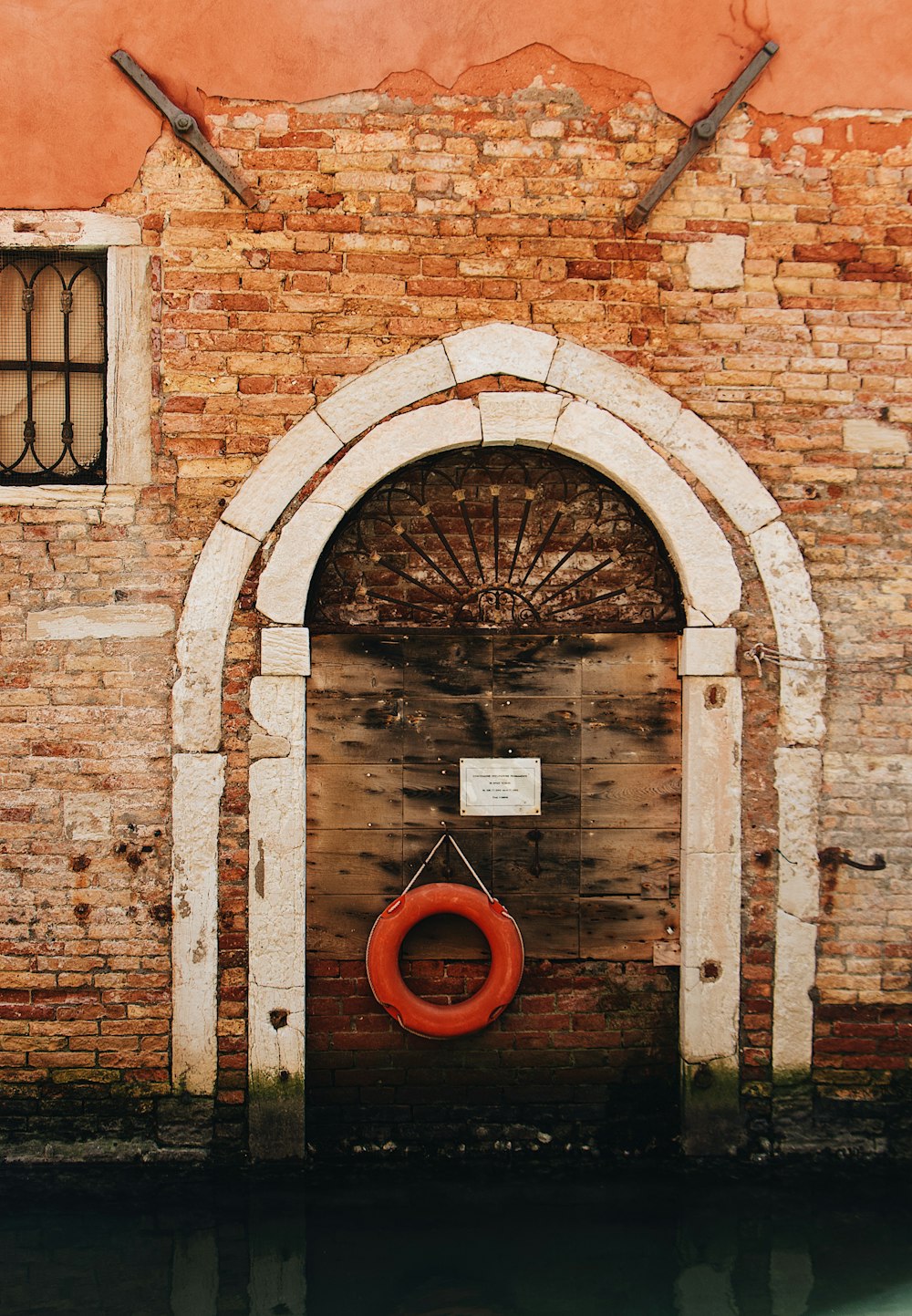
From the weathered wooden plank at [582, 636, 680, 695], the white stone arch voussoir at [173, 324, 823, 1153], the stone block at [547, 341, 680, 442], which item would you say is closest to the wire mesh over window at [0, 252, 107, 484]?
the white stone arch voussoir at [173, 324, 823, 1153]

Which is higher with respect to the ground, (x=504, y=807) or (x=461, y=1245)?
(x=504, y=807)

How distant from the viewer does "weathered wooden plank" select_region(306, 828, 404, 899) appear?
12.6 ft

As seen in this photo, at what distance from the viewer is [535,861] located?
12.7 ft

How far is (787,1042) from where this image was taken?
3.78 m

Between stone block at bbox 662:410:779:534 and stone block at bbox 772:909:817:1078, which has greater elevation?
stone block at bbox 662:410:779:534

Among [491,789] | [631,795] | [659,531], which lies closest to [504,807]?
[491,789]

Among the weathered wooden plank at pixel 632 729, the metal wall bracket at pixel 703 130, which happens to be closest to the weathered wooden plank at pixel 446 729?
the weathered wooden plank at pixel 632 729

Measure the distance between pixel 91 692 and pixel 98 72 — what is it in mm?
2396

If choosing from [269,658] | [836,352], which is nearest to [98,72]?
[269,658]

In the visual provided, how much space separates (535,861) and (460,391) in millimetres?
1925

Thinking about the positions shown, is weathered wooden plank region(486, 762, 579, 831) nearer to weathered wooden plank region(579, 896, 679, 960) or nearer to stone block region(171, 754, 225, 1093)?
weathered wooden plank region(579, 896, 679, 960)

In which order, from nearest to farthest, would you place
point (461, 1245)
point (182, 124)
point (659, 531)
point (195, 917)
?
point (461, 1245) → point (182, 124) → point (195, 917) → point (659, 531)

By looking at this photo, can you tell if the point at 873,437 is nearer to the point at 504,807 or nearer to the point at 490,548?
the point at 490,548

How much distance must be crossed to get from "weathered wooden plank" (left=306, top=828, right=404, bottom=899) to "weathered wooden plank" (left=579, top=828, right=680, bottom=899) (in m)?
0.80
